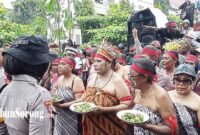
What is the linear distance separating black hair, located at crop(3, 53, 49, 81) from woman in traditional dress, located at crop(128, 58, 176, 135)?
125 centimetres

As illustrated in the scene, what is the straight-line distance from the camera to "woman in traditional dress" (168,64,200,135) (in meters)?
3.59

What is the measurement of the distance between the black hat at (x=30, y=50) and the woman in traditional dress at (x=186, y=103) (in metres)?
1.70

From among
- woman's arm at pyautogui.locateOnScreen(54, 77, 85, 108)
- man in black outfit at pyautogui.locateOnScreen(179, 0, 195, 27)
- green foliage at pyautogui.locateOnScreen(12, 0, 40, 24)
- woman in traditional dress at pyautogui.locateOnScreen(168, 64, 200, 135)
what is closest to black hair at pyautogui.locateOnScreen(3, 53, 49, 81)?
woman in traditional dress at pyautogui.locateOnScreen(168, 64, 200, 135)

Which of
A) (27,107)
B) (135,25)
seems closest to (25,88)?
(27,107)

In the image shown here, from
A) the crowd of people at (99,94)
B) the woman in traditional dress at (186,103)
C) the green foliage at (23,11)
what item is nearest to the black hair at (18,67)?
the crowd of people at (99,94)

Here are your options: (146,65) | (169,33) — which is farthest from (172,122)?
(169,33)

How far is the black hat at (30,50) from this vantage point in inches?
97.8

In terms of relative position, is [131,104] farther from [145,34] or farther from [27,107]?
[145,34]

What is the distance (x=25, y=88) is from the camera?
2531 mm

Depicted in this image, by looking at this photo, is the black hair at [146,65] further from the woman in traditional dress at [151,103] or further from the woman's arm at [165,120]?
the woman's arm at [165,120]

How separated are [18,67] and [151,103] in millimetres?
1480

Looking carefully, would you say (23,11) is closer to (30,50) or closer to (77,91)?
(77,91)

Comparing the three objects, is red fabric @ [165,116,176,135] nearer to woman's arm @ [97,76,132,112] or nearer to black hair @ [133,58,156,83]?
black hair @ [133,58,156,83]

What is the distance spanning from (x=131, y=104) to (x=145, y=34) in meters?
Answer: 6.57
